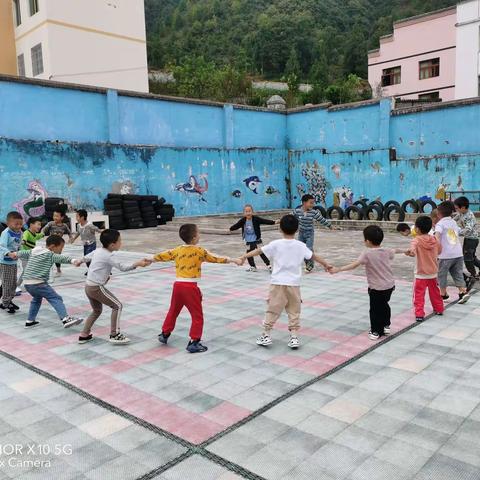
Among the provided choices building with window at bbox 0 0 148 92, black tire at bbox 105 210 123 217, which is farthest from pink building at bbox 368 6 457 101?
black tire at bbox 105 210 123 217

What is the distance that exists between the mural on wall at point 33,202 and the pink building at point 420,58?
3777 cm

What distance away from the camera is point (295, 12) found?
82.2 m

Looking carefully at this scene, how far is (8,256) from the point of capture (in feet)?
22.1

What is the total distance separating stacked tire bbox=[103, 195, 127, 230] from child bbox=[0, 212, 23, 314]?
536 inches

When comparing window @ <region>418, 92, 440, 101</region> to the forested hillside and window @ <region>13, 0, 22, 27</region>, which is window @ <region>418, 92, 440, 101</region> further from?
window @ <region>13, 0, 22, 27</region>

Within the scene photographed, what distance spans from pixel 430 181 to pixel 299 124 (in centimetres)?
878

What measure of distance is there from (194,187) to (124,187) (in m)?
4.04

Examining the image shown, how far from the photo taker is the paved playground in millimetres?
3064

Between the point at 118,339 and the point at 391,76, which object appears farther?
the point at 391,76

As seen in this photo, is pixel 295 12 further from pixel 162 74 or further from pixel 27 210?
pixel 27 210

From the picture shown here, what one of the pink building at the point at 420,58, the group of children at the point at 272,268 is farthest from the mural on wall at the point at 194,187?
the pink building at the point at 420,58

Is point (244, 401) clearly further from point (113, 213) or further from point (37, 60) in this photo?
point (37, 60)

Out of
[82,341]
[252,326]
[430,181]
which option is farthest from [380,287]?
[430,181]

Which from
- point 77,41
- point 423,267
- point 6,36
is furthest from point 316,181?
point 423,267
